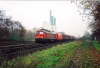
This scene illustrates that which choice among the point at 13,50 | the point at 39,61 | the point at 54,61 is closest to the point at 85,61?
the point at 54,61

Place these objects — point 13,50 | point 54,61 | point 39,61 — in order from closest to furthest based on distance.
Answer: point 39,61 < point 54,61 < point 13,50

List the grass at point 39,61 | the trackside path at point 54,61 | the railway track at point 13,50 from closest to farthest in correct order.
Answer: the grass at point 39,61, the trackside path at point 54,61, the railway track at point 13,50

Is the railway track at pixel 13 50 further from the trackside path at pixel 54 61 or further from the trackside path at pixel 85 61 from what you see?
the trackside path at pixel 85 61

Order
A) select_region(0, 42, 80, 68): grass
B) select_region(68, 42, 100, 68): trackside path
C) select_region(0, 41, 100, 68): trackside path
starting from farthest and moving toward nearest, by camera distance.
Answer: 1. select_region(68, 42, 100, 68): trackside path
2. select_region(0, 41, 100, 68): trackside path
3. select_region(0, 42, 80, 68): grass

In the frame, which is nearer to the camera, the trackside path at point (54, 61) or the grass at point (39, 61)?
the grass at point (39, 61)

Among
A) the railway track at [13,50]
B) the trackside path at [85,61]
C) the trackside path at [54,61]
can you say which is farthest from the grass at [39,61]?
the railway track at [13,50]

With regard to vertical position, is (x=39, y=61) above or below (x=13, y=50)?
below

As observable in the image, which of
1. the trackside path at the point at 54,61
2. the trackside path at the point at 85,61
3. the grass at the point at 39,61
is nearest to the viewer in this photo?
the grass at the point at 39,61

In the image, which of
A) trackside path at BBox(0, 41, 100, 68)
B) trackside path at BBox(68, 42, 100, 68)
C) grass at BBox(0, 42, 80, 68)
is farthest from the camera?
trackside path at BBox(68, 42, 100, 68)

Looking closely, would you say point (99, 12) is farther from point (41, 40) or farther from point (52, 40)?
point (52, 40)

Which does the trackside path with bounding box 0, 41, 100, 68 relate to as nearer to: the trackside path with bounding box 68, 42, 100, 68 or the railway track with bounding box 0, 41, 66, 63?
the trackside path with bounding box 68, 42, 100, 68

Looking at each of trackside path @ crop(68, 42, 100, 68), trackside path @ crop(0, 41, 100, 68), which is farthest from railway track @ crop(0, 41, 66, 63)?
trackside path @ crop(68, 42, 100, 68)

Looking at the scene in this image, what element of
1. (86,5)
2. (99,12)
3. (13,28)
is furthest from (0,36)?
(86,5)

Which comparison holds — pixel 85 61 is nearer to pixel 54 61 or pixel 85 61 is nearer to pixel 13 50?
pixel 54 61
